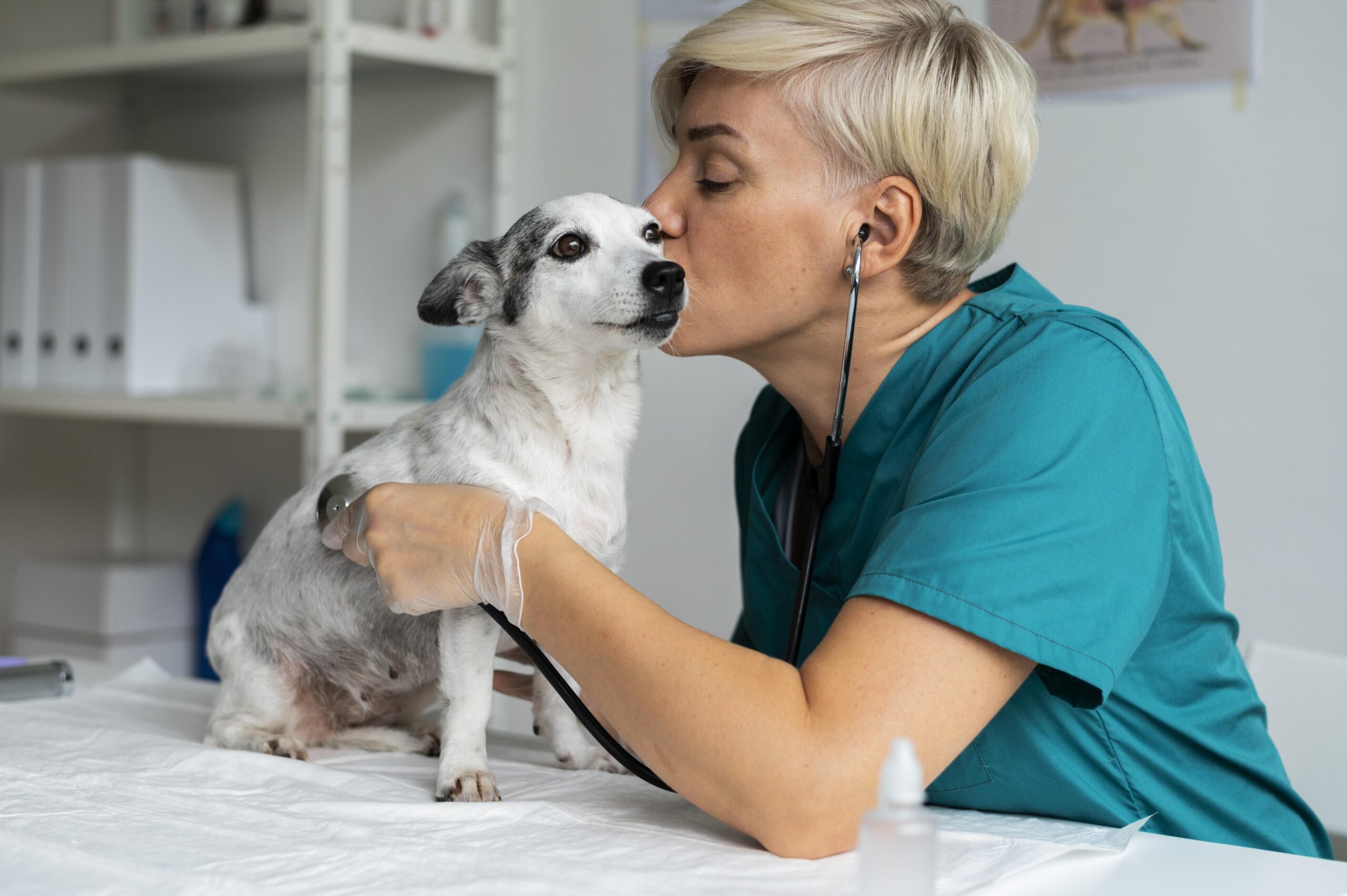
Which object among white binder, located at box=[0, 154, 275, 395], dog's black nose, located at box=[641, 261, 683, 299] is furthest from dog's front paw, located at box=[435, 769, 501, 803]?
white binder, located at box=[0, 154, 275, 395]

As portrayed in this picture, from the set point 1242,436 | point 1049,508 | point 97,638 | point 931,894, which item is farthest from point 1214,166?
point 97,638

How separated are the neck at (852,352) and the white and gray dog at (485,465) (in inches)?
4.8

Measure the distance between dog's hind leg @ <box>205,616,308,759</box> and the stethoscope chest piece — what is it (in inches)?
5.9

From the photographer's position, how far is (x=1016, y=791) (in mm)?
934

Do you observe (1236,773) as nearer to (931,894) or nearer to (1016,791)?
(1016,791)

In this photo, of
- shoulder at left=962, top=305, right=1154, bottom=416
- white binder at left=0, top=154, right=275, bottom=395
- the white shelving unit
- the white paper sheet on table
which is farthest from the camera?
white binder at left=0, top=154, right=275, bottom=395

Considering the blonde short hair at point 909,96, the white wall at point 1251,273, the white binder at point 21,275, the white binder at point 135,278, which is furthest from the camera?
Answer: the white binder at point 21,275

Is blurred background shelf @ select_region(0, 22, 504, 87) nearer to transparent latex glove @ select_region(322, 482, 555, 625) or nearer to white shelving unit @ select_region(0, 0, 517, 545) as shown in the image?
white shelving unit @ select_region(0, 0, 517, 545)

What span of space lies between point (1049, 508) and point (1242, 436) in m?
1.03

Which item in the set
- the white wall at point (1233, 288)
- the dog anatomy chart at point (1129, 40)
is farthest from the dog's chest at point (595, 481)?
the dog anatomy chart at point (1129, 40)

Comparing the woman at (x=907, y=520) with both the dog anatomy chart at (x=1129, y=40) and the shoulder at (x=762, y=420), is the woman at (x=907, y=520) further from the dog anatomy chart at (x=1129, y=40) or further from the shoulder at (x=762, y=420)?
the dog anatomy chart at (x=1129, y=40)

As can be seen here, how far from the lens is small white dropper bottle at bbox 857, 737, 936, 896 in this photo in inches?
21.6

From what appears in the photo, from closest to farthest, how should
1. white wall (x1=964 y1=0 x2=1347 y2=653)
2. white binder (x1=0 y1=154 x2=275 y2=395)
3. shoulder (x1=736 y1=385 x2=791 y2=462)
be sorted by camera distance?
shoulder (x1=736 y1=385 x2=791 y2=462) < white wall (x1=964 y1=0 x2=1347 y2=653) < white binder (x1=0 y1=154 x2=275 y2=395)

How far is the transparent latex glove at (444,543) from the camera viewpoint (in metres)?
0.91
